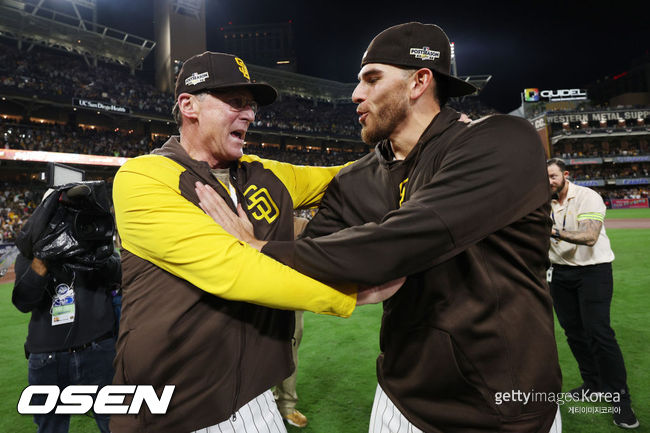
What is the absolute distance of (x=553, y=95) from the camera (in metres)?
54.5

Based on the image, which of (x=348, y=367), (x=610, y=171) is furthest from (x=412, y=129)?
(x=610, y=171)

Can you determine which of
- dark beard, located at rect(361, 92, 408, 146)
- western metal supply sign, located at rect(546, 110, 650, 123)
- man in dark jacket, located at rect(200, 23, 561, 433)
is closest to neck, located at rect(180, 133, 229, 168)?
man in dark jacket, located at rect(200, 23, 561, 433)

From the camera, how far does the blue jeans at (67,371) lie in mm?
2701

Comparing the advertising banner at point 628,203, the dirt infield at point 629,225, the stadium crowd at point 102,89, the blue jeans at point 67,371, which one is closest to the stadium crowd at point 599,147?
the advertising banner at point 628,203

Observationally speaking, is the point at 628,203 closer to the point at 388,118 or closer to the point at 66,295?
the point at 388,118

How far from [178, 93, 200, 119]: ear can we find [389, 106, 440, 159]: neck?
1.11 meters

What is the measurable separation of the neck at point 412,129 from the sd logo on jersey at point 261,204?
0.76 m

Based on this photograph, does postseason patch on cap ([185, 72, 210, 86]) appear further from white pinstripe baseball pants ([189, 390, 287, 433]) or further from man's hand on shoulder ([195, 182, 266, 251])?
white pinstripe baseball pants ([189, 390, 287, 433])

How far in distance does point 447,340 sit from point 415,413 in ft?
1.27

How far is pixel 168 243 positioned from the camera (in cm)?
151

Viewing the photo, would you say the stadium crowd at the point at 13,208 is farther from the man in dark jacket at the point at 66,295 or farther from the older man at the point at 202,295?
the older man at the point at 202,295

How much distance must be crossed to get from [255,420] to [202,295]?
26.8 inches

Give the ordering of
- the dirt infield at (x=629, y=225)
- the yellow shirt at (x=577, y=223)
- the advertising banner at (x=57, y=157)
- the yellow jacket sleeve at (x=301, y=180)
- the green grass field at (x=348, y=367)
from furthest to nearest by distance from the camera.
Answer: the advertising banner at (x=57, y=157) < the dirt infield at (x=629, y=225) < the yellow shirt at (x=577, y=223) < the green grass field at (x=348, y=367) < the yellow jacket sleeve at (x=301, y=180)

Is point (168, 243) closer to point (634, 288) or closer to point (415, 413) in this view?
point (415, 413)
